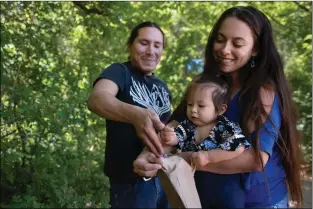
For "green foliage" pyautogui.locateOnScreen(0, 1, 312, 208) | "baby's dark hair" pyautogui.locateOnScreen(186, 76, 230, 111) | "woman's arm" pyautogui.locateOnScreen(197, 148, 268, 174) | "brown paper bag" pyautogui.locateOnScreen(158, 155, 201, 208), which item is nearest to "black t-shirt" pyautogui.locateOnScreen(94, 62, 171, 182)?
"baby's dark hair" pyautogui.locateOnScreen(186, 76, 230, 111)

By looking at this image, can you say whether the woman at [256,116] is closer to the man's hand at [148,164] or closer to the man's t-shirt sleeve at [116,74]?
the man's hand at [148,164]

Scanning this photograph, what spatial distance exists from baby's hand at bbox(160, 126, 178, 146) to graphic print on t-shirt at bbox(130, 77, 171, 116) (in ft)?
2.74

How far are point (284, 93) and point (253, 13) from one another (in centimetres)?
32

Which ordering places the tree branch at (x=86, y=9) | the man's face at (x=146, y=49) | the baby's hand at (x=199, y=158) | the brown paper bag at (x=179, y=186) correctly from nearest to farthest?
the brown paper bag at (x=179, y=186), the baby's hand at (x=199, y=158), the man's face at (x=146, y=49), the tree branch at (x=86, y=9)

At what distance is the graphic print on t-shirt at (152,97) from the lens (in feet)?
7.72

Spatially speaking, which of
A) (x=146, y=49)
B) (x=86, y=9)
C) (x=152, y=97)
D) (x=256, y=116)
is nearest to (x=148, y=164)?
(x=256, y=116)

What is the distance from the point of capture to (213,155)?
143cm

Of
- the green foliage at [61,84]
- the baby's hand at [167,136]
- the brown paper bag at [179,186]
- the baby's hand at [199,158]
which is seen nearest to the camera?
the brown paper bag at [179,186]

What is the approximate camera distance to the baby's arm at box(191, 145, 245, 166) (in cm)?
138

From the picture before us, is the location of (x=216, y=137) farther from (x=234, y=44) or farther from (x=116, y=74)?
(x=116, y=74)

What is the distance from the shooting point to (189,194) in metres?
0.93

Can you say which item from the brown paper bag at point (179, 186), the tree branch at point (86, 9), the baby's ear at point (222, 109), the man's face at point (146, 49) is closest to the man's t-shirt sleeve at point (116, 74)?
the man's face at point (146, 49)

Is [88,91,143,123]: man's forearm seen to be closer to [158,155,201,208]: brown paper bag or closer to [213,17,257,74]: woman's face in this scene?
[213,17,257,74]: woman's face

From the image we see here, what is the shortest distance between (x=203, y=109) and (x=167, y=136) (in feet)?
0.60
